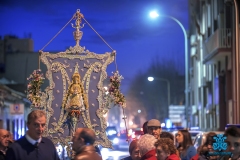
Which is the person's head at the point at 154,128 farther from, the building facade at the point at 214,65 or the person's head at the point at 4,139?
the building facade at the point at 214,65

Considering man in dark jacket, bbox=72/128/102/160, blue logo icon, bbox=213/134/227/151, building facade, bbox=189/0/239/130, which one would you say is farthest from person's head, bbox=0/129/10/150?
building facade, bbox=189/0/239/130

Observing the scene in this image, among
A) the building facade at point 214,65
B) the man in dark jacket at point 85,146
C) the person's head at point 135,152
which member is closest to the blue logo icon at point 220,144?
the man in dark jacket at point 85,146

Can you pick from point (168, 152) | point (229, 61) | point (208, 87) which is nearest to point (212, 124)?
point (208, 87)

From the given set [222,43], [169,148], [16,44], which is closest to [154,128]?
[169,148]

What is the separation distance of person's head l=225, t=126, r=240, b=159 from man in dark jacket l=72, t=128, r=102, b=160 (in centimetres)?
200

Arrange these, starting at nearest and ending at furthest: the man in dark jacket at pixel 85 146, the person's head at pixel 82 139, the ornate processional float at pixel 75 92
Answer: the man in dark jacket at pixel 85 146
the person's head at pixel 82 139
the ornate processional float at pixel 75 92

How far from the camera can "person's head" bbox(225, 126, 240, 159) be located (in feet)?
26.3

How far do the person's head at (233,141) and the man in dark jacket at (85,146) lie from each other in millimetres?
1995

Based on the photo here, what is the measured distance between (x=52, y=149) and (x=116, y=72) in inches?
154

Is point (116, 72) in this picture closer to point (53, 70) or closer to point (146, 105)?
point (53, 70)

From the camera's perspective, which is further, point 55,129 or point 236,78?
point 236,78

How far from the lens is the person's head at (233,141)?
26.3 feet

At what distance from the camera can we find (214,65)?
127 ft

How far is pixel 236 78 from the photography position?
70.1 feet
